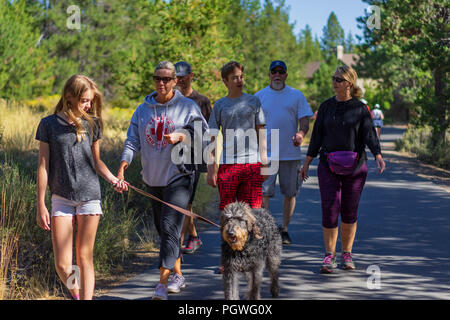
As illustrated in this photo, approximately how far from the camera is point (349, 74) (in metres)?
6.30

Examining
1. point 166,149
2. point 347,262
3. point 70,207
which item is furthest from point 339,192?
point 70,207

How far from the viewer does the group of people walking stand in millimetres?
4508

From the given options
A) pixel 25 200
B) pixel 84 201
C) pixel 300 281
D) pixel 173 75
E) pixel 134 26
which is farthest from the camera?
pixel 134 26

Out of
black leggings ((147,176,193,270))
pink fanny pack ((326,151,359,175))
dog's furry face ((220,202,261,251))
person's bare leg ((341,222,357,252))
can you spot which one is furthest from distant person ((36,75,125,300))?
person's bare leg ((341,222,357,252))

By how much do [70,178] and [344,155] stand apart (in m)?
2.94

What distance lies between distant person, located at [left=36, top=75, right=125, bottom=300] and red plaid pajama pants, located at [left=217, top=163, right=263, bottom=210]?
5.43 ft

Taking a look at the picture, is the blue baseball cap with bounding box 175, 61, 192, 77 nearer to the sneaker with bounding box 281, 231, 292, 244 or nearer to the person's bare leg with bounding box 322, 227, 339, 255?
the sneaker with bounding box 281, 231, 292, 244

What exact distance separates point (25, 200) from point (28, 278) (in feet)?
3.69

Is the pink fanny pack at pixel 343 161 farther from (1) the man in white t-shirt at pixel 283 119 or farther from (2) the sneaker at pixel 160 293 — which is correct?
(2) the sneaker at pixel 160 293

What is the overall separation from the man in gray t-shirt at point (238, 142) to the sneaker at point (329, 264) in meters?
0.95

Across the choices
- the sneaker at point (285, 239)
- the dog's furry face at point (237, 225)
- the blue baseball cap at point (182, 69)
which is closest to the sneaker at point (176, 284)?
the dog's furry face at point (237, 225)

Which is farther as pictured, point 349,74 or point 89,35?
point 89,35
